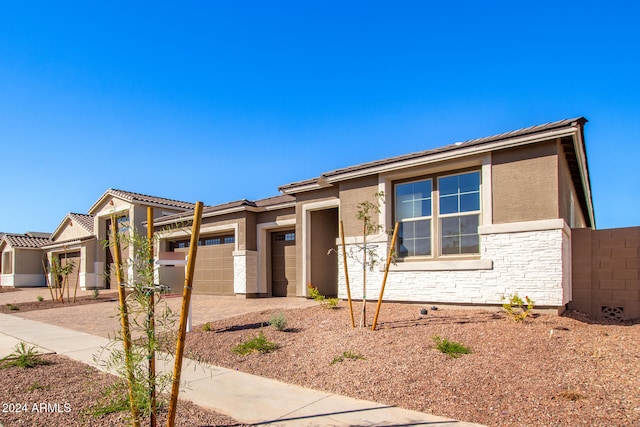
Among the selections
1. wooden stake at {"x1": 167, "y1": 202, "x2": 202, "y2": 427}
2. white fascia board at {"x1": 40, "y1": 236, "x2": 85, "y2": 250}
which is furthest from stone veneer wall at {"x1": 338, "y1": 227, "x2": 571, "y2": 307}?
white fascia board at {"x1": 40, "y1": 236, "x2": 85, "y2": 250}

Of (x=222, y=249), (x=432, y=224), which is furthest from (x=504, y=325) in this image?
(x=222, y=249)

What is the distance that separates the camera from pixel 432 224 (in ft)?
35.4

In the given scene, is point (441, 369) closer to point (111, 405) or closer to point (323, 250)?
point (111, 405)

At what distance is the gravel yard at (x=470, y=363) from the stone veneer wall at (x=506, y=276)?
1.55ft

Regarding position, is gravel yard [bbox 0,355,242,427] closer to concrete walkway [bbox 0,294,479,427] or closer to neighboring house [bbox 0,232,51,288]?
concrete walkway [bbox 0,294,479,427]

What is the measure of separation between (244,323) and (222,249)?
8978mm

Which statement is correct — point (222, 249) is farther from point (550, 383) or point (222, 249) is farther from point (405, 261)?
point (550, 383)

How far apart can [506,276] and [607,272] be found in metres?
2.34

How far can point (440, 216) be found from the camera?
10.6m

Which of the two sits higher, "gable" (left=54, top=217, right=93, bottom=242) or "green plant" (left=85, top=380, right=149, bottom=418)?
"gable" (left=54, top=217, right=93, bottom=242)

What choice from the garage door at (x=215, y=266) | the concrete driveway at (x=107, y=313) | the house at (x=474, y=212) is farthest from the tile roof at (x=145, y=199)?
the house at (x=474, y=212)

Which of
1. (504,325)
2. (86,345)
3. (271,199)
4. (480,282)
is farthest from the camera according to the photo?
(271,199)

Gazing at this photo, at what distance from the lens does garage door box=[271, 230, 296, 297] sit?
16641 mm

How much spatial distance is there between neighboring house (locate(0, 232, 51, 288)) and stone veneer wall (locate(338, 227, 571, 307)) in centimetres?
3331
